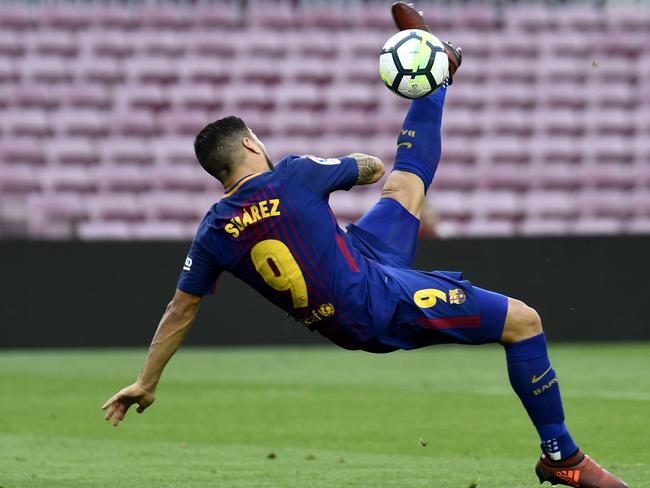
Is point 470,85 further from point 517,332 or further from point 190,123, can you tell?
point 517,332

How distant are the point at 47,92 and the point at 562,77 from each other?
8104 millimetres

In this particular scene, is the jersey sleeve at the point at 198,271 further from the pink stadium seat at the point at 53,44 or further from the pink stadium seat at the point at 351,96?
the pink stadium seat at the point at 53,44

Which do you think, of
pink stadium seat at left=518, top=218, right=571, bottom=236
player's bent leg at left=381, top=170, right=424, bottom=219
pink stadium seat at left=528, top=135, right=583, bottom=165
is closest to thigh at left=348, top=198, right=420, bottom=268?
player's bent leg at left=381, top=170, right=424, bottom=219

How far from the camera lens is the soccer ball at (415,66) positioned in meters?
6.80

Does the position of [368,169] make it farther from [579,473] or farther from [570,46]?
[570,46]

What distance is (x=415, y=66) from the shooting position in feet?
22.3

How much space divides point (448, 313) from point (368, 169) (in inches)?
29.5

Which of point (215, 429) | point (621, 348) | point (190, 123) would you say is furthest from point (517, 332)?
point (190, 123)

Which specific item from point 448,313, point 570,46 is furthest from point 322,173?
point 570,46

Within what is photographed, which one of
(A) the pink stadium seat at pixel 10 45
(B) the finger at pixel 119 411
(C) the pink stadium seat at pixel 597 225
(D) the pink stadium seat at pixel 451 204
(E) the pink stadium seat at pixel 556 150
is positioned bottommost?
(C) the pink stadium seat at pixel 597 225

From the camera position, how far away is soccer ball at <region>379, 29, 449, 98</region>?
680cm

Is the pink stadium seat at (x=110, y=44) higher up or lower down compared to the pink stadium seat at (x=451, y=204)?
higher up

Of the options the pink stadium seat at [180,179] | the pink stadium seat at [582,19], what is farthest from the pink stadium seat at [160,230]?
the pink stadium seat at [582,19]

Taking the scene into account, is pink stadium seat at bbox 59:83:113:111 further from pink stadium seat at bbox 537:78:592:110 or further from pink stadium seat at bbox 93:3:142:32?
pink stadium seat at bbox 537:78:592:110
